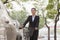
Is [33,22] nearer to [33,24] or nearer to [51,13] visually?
[33,24]

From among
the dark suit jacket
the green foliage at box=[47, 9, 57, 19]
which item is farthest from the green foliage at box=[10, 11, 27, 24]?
the green foliage at box=[47, 9, 57, 19]

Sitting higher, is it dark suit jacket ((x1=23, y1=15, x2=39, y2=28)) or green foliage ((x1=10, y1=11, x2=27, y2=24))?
green foliage ((x1=10, y1=11, x2=27, y2=24))

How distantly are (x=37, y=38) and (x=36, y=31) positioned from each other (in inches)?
4.8

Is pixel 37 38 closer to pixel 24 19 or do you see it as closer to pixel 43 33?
pixel 43 33

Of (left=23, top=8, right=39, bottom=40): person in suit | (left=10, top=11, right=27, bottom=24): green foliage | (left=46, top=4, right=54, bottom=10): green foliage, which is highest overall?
(left=46, top=4, right=54, bottom=10): green foliage

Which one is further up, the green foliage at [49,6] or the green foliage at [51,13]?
the green foliage at [49,6]

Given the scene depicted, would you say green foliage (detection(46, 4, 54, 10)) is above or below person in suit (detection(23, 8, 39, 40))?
above

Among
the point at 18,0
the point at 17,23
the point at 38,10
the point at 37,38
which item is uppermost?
the point at 18,0

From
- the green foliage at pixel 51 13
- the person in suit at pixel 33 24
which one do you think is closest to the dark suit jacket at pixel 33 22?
the person in suit at pixel 33 24

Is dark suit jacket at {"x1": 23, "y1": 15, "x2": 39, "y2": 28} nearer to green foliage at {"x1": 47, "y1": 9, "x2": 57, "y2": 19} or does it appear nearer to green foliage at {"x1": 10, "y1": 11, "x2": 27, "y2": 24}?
green foliage at {"x1": 10, "y1": 11, "x2": 27, "y2": 24}

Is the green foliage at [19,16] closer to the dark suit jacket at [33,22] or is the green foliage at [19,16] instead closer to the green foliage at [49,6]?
the dark suit jacket at [33,22]

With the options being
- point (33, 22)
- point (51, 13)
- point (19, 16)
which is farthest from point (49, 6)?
point (19, 16)

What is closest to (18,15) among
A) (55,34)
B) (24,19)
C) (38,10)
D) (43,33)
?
(24,19)

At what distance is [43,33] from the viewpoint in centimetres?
293
